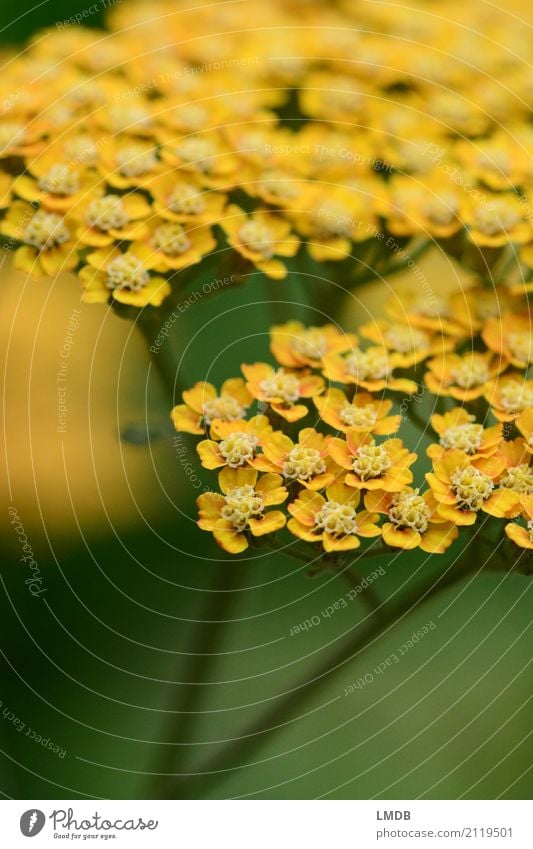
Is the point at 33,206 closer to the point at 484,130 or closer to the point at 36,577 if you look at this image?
the point at 36,577

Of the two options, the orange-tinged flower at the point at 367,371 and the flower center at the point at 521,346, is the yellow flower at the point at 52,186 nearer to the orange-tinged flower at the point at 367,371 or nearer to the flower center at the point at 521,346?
the orange-tinged flower at the point at 367,371

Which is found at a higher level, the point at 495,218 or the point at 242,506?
the point at 495,218

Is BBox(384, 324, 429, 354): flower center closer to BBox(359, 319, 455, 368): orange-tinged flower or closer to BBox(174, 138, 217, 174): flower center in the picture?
BBox(359, 319, 455, 368): orange-tinged flower

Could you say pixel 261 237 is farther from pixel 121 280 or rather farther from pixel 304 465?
pixel 304 465

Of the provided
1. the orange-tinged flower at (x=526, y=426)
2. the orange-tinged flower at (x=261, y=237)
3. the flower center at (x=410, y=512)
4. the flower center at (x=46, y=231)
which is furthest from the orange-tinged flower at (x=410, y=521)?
the flower center at (x=46, y=231)

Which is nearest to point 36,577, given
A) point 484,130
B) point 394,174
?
point 394,174

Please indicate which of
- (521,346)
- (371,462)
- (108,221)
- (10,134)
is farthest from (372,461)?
(10,134)
